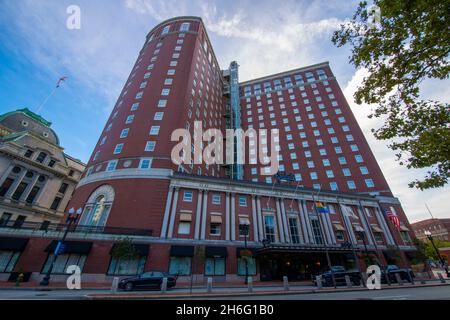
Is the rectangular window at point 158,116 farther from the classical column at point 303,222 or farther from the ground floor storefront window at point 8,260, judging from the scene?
the classical column at point 303,222

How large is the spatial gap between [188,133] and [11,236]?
25.5 meters

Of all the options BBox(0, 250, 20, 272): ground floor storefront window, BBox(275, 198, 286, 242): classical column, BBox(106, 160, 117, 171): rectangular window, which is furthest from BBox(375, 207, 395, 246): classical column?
BBox(0, 250, 20, 272): ground floor storefront window

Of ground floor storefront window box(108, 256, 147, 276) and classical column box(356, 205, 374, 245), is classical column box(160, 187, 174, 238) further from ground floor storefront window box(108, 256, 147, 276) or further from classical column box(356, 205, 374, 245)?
classical column box(356, 205, 374, 245)

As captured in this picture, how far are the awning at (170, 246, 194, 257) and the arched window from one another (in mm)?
9949

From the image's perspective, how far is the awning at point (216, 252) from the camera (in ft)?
80.2

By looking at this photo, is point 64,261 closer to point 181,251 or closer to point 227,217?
point 181,251

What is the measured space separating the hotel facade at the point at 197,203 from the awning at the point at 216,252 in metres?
0.14

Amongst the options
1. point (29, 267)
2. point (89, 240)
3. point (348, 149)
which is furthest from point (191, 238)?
point (348, 149)

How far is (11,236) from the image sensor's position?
20.0 metres

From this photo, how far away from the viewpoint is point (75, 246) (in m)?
21.1

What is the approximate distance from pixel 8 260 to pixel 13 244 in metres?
1.70

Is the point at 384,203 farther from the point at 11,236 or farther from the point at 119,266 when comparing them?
the point at 11,236

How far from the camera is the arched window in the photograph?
2670 cm

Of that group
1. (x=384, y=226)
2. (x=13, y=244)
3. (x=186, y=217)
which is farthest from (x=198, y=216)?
(x=384, y=226)
